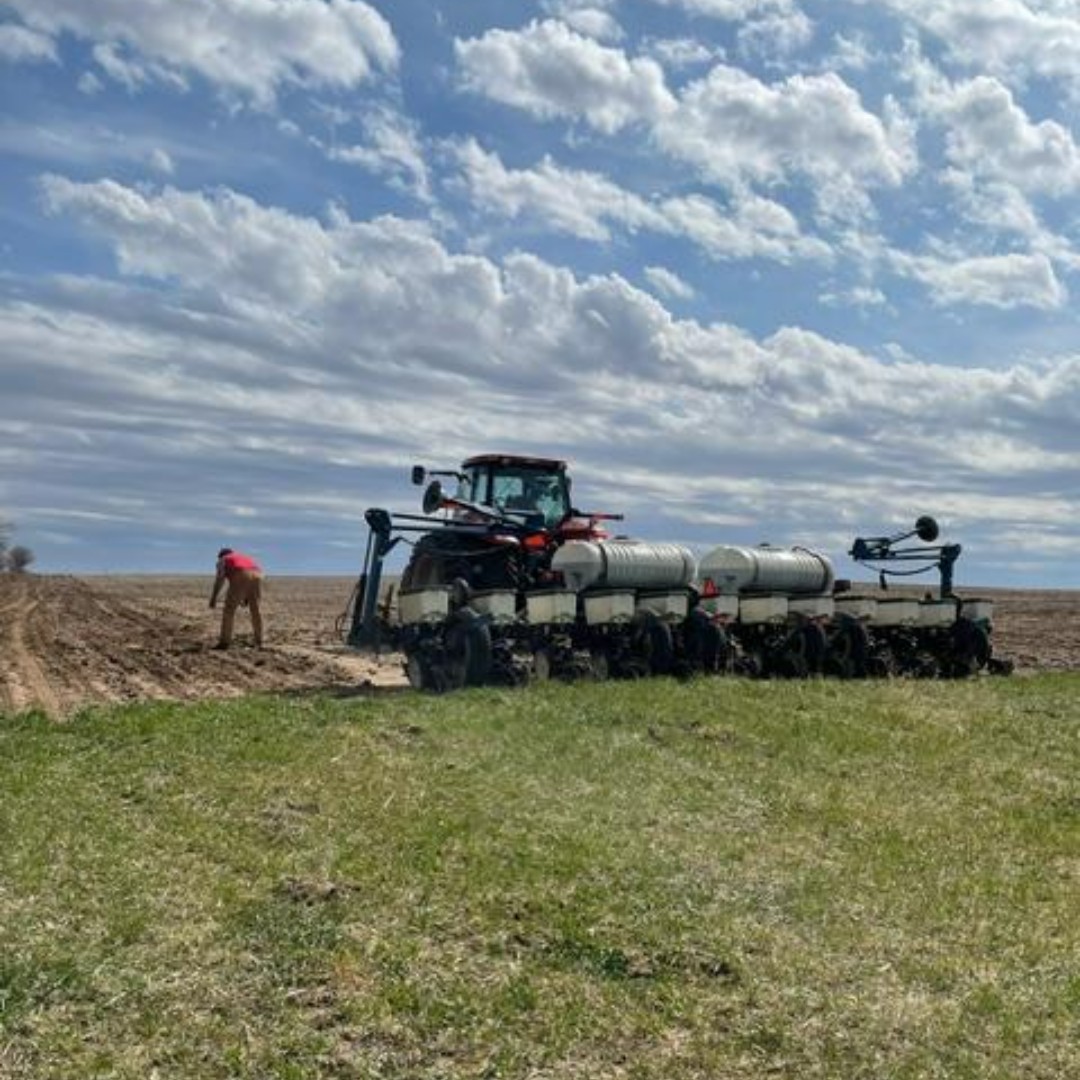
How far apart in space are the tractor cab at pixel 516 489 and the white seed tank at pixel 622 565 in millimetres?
1540

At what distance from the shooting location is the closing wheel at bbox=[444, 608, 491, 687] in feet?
64.3

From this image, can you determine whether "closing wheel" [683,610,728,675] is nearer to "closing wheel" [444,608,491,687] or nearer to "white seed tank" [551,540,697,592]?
"white seed tank" [551,540,697,592]

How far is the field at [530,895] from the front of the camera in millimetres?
6281

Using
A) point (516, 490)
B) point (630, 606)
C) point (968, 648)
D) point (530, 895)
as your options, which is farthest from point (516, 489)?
point (530, 895)

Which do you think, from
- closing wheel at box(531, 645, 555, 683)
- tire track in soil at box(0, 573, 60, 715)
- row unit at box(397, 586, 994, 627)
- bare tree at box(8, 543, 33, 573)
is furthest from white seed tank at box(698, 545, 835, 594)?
bare tree at box(8, 543, 33, 573)

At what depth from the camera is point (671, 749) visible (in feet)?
46.9

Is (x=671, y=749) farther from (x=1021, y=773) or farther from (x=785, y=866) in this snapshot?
(x=785, y=866)

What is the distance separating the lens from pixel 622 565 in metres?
21.4

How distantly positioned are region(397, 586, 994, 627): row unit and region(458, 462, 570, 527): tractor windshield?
8.54ft

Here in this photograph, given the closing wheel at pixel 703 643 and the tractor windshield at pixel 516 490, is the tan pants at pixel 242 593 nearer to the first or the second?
the tractor windshield at pixel 516 490

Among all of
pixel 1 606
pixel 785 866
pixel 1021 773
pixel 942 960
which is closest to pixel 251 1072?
pixel 942 960

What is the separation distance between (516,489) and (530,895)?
49.9 feet

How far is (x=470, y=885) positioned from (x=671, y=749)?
6.03 metres

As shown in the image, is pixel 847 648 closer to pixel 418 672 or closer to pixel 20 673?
pixel 418 672
